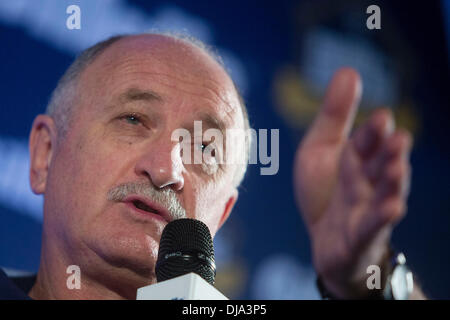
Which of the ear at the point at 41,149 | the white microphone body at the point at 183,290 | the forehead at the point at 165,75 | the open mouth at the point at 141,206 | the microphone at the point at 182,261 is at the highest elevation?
the forehead at the point at 165,75

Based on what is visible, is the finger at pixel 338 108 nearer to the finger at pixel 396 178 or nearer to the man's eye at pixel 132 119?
the finger at pixel 396 178

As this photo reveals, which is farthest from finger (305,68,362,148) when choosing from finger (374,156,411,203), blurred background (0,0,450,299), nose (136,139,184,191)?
blurred background (0,0,450,299)

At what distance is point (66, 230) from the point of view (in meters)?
1.36

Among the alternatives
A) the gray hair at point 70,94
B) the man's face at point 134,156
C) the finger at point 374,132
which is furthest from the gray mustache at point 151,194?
the finger at point 374,132

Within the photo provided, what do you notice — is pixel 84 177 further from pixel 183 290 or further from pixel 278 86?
pixel 278 86

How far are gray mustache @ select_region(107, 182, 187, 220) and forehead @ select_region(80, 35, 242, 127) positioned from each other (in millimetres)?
302

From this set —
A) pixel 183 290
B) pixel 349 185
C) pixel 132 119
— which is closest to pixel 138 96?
pixel 132 119

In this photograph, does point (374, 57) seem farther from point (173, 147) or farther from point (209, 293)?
point (209, 293)

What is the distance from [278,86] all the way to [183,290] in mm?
1897

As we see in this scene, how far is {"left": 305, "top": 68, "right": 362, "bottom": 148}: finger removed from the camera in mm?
725

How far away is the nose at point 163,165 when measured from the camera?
1238 millimetres

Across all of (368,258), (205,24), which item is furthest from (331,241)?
(205,24)

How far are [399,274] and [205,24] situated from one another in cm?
181

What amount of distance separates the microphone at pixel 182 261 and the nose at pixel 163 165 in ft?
0.69
